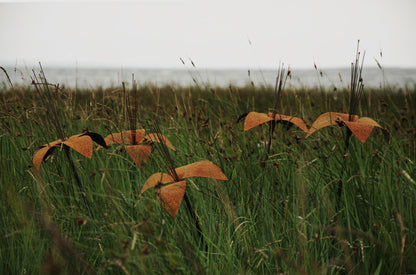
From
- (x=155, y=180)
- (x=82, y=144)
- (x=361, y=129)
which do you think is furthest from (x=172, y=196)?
(x=361, y=129)

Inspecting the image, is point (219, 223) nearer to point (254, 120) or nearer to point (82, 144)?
point (254, 120)

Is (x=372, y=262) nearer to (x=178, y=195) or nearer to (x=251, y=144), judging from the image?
(x=178, y=195)

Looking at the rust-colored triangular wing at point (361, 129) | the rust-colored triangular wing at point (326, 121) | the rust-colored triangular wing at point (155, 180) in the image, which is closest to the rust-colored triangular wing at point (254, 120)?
the rust-colored triangular wing at point (326, 121)

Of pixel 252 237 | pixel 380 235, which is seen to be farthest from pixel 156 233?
pixel 380 235

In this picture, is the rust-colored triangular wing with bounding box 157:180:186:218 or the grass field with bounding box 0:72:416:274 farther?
the grass field with bounding box 0:72:416:274

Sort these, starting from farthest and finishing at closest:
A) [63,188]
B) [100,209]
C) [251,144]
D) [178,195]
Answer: [251,144] < [63,188] < [100,209] < [178,195]

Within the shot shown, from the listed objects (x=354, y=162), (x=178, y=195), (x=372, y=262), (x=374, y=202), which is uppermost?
(x=178, y=195)

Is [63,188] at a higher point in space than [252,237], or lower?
higher

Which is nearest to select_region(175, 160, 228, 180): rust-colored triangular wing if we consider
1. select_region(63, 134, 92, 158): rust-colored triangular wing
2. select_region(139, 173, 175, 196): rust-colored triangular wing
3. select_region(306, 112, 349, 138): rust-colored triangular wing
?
select_region(139, 173, 175, 196): rust-colored triangular wing

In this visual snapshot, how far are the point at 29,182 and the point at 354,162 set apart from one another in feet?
6.13

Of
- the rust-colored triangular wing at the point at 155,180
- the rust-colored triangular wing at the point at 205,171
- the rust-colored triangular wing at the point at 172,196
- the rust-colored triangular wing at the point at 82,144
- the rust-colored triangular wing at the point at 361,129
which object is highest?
the rust-colored triangular wing at the point at 361,129

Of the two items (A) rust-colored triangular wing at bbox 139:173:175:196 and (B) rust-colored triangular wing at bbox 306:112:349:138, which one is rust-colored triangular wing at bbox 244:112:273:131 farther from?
(A) rust-colored triangular wing at bbox 139:173:175:196

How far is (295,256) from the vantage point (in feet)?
4.29

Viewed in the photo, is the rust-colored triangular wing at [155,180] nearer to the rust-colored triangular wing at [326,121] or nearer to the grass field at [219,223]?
the grass field at [219,223]
